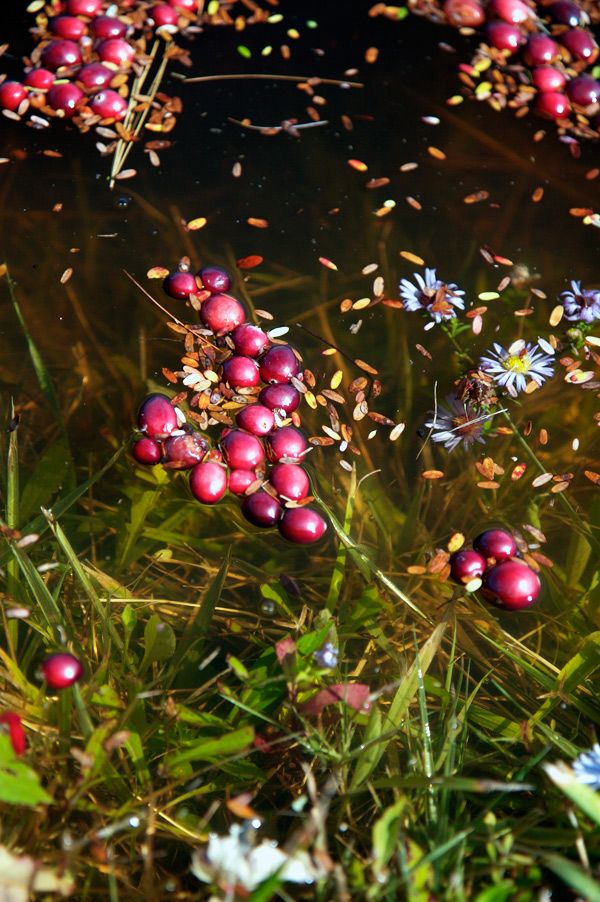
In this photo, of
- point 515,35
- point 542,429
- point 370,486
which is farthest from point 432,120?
point 370,486

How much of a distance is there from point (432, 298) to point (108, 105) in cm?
115

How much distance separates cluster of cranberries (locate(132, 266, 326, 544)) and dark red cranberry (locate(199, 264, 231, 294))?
0.10 ft

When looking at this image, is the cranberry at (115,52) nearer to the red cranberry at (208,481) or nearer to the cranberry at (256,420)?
the cranberry at (256,420)

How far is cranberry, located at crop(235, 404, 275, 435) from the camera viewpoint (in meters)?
1.80

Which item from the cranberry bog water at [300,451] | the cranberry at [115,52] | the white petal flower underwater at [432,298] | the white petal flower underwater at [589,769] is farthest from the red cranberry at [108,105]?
the white petal flower underwater at [589,769]

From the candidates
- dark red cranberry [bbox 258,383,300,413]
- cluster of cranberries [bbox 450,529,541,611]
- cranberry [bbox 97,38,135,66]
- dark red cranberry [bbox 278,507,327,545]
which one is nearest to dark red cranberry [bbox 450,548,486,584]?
cluster of cranberries [bbox 450,529,541,611]

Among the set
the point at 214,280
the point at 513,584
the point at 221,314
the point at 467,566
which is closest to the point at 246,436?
the point at 221,314

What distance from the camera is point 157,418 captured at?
177 cm

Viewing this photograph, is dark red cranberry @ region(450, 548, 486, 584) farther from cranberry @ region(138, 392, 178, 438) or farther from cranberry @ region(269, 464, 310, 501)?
cranberry @ region(138, 392, 178, 438)

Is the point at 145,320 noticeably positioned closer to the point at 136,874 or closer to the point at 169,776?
the point at 169,776

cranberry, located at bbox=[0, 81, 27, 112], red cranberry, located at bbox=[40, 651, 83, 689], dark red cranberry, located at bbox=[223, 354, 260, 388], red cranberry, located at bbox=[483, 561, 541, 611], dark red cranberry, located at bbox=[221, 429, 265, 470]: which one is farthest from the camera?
cranberry, located at bbox=[0, 81, 27, 112]

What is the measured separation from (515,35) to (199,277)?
142 cm

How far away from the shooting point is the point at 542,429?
190 cm

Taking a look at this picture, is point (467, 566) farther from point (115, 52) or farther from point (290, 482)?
point (115, 52)
